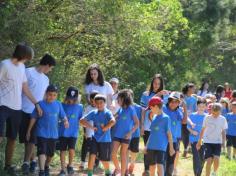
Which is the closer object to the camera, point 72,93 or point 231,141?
point 72,93

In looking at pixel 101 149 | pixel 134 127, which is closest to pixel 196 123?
pixel 134 127

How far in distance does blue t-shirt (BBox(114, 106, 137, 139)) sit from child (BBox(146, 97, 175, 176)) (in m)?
0.64

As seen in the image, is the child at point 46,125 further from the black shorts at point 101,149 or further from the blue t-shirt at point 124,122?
the blue t-shirt at point 124,122

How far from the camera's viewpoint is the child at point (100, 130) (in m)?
9.09

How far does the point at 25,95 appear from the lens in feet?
29.2

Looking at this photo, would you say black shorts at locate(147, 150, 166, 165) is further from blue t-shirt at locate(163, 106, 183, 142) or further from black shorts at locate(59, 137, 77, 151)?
black shorts at locate(59, 137, 77, 151)

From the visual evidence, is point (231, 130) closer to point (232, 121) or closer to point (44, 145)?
point (232, 121)

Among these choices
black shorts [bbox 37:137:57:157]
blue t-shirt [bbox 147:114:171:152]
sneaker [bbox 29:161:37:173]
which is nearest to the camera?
black shorts [bbox 37:137:57:157]

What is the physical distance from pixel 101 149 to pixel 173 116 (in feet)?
4.76

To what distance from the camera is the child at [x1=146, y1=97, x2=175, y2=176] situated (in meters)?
9.00

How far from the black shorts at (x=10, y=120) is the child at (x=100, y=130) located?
112 cm

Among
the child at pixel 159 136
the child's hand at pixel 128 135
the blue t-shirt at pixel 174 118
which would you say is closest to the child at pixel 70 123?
the child's hand at pixel 128 135

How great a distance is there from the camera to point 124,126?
963 cm

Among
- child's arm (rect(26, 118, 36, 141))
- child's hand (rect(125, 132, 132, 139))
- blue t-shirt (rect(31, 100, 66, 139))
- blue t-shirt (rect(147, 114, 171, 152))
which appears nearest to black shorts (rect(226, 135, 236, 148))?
child's hand (rect(125, 132, 132, 139))
